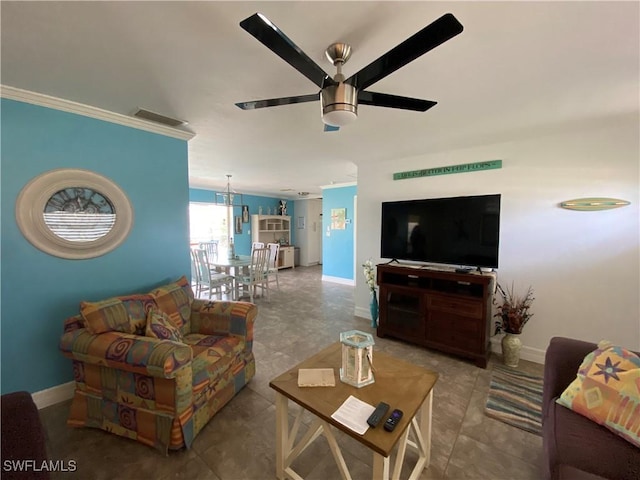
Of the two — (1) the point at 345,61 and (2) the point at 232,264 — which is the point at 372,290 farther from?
(1) the point at 345,61

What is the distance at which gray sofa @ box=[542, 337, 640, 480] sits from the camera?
3.20 feet

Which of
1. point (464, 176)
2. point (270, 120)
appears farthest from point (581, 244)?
point (270, 120)

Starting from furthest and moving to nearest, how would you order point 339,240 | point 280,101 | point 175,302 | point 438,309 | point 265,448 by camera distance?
point 339,240 → point 438,309 → point 175,302 → point 265,448 → point 280,101

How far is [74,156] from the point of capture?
2.01 meters

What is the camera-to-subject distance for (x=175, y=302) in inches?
84.9

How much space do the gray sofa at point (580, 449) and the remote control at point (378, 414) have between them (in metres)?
0.64

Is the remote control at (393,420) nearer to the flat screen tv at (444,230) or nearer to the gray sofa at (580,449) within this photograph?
the gray sofa at (580,449)

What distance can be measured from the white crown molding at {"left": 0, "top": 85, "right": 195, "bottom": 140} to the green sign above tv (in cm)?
256

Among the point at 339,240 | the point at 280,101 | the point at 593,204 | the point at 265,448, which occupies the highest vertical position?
the point at 280,101

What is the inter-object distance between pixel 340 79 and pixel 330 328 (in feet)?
9.77

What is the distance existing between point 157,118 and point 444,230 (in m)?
3.06

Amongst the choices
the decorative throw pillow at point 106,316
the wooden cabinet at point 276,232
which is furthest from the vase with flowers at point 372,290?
the wooden cabinet at point 276,232

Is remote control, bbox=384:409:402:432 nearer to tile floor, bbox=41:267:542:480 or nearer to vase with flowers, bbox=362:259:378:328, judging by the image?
tile floor, bbox=41:267:542:480

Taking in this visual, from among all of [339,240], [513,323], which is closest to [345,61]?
[513,323]
